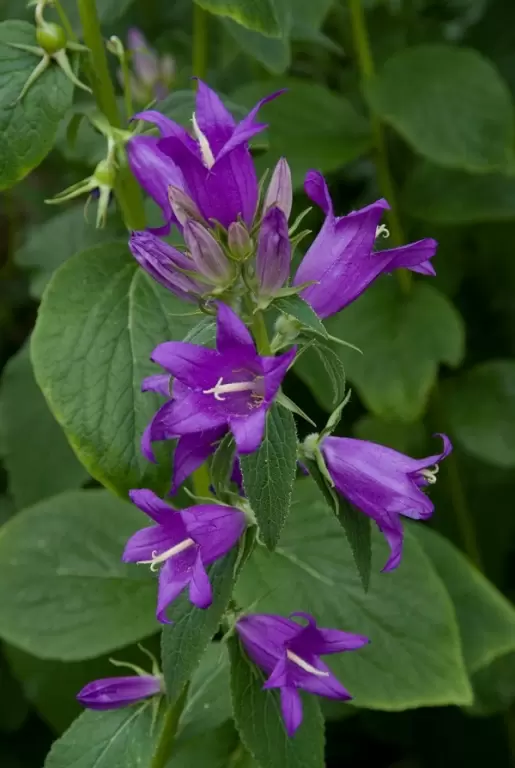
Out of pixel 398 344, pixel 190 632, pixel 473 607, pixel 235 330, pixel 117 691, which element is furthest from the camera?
pixel 398 344

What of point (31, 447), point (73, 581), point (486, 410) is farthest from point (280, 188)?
point (486, 410)

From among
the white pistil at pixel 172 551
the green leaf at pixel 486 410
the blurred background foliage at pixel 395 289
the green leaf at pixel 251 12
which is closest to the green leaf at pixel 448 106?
the blurred background foliage at pixel 395 289

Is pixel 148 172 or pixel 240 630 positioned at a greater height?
pixel 148 172

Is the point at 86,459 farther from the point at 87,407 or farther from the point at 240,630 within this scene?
the point at 240,630

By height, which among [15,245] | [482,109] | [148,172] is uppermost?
[148,172]

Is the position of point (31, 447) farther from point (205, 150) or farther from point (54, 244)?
point (205, 150)

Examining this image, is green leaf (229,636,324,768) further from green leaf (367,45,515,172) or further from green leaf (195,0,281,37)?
green leaf (367,45,515,172)

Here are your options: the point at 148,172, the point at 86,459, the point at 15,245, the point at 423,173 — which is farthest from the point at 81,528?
the point at 15,245
